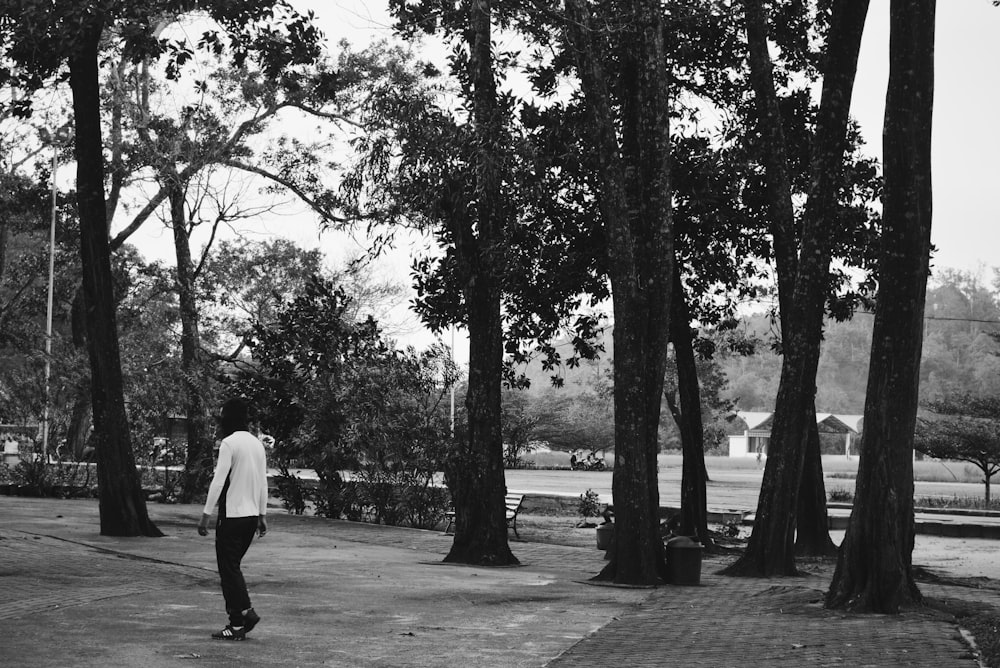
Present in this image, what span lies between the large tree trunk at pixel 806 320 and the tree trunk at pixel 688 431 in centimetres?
309

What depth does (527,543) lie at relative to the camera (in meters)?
20.4

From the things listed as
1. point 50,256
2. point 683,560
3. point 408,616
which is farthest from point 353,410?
point 50,256

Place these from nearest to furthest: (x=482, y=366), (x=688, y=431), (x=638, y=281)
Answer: (x=638, y=281) → (x=482, y=366) → (x=688, y=431)

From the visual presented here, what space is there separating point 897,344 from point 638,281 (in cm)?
460

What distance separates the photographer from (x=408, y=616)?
1088 centimetres

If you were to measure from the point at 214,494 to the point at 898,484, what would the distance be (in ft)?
22.8

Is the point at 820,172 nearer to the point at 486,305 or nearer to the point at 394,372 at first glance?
the point at 486,305

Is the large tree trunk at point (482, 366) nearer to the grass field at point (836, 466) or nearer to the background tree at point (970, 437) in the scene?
the background tree at point (970, 437)

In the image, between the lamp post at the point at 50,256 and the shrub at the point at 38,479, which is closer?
the shrub at the point at 38,479

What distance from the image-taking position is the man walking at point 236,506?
9109 millimetres

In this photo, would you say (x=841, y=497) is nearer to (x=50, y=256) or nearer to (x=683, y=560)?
(x=683, y=560)

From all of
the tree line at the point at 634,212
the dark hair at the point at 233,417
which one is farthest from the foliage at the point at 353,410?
the dark hair at the point at 233,417

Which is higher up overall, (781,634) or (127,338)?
(127,338)

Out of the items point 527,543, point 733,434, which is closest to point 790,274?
point 527,543
